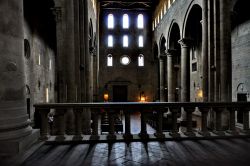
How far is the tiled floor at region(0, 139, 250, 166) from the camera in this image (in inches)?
134

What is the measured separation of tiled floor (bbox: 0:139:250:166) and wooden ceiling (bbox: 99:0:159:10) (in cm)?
2717

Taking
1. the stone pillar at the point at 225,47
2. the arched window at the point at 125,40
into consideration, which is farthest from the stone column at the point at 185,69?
the arched window at the point at 125,40

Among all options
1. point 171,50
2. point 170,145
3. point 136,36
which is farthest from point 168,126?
point 136,36

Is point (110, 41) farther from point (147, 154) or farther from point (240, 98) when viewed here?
point (147, 154)

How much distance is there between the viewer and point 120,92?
30.9 meters

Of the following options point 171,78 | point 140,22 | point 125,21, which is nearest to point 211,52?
point 171,78

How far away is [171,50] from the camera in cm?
2177

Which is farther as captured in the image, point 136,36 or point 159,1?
point 136,36

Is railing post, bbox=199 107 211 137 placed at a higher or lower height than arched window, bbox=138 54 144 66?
lower

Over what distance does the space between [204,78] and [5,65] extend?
10596mm

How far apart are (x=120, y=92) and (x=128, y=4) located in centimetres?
1254

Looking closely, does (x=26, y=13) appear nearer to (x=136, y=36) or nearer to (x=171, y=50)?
(x=171, y=50)

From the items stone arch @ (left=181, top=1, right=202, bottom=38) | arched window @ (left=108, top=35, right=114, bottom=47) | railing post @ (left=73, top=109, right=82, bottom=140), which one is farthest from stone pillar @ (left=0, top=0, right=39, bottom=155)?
arched window @ (left=108, top=35, right=114, bottom=47)

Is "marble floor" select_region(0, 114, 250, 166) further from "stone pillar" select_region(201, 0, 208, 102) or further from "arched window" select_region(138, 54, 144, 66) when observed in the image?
"arched window" select_region(138, 54, 144, 66)
